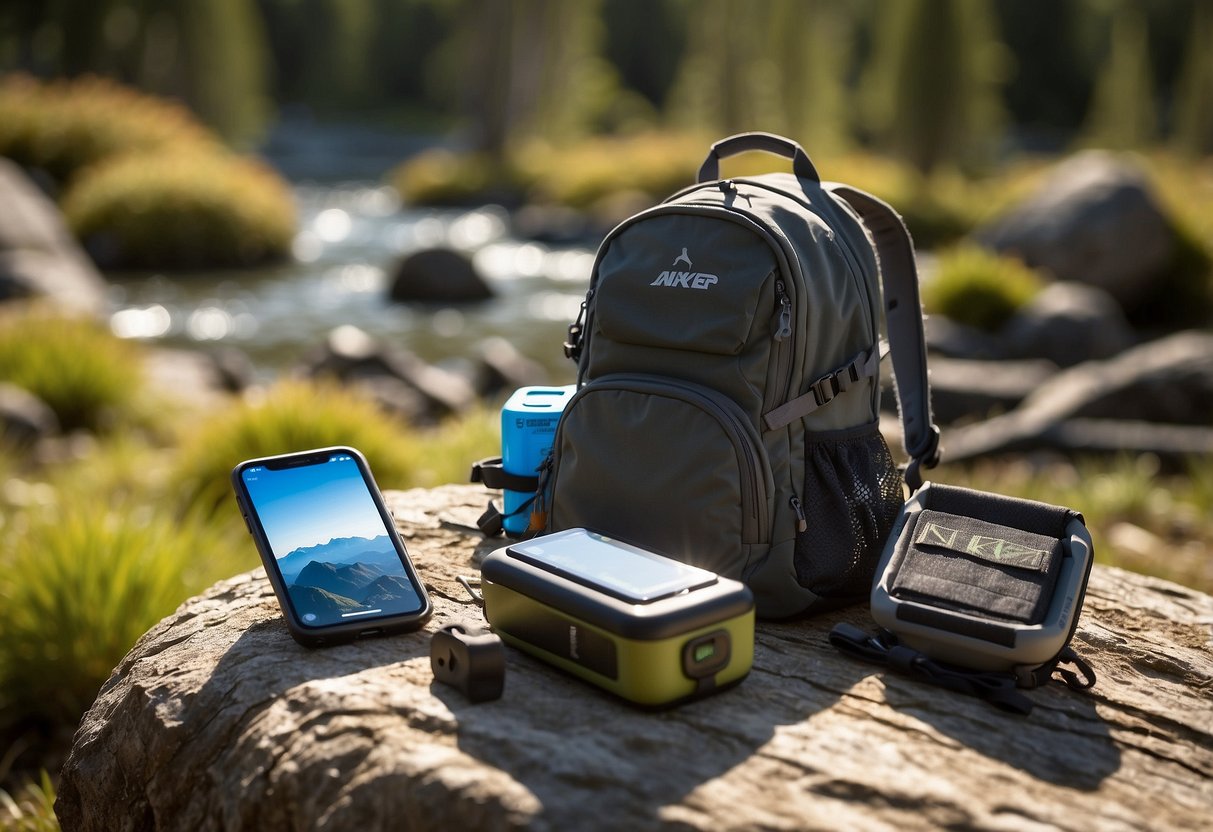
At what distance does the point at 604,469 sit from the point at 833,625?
0.60 meters

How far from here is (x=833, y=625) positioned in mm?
2283

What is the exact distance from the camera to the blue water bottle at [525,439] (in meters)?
2.64

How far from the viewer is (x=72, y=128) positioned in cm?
1593

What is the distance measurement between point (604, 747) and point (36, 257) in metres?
10.6

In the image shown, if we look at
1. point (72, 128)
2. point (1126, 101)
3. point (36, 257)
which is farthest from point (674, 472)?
point (1126, 101)

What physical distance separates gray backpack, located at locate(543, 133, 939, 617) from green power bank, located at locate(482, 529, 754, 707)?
292mm

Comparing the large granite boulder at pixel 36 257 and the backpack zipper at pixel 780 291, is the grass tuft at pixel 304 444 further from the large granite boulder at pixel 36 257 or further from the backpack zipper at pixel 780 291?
the large granite boulder at pixel 36 257

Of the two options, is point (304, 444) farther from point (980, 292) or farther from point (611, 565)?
point (980, 292)

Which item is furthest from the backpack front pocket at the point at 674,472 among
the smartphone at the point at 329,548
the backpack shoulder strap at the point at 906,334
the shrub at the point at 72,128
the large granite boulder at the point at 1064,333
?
the shrub at the point at 72,128

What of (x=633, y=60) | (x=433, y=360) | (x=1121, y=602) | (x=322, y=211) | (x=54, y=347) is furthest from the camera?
(x=633, y=60)

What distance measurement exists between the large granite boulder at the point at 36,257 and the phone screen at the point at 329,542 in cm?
805

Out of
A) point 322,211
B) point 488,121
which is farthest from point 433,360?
point 488,121

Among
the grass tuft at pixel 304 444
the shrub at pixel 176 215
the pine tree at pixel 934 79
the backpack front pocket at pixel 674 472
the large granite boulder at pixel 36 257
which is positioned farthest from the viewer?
the pine tree at pixel 934 79

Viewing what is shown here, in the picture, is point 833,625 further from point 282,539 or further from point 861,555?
point 282,539
